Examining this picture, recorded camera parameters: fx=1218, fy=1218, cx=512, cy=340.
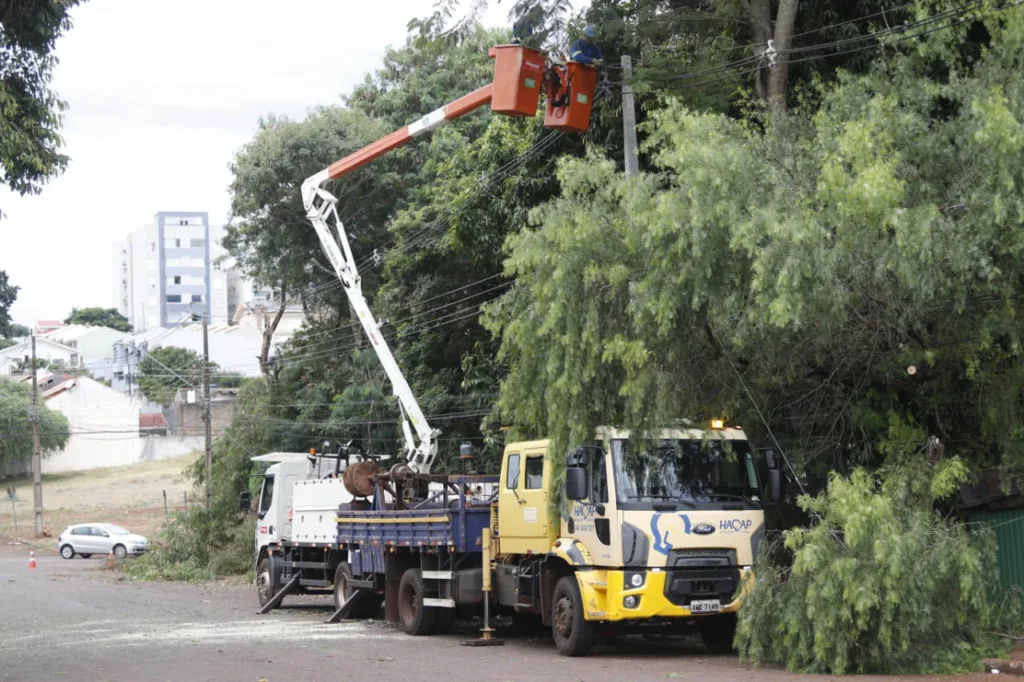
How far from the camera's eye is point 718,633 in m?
14.9

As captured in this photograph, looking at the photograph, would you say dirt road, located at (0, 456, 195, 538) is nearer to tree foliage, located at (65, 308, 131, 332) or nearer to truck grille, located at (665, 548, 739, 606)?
truck grille, located at (665, 548, 739, 606)

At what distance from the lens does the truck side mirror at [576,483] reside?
1406 centimetres

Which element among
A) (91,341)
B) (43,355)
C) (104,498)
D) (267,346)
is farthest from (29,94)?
(91,341)

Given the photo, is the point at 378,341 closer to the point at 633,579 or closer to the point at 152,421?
the point at 633,579

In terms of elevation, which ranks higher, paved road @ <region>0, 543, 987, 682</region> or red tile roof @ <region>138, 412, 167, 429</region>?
red tile roof @ <region>138, 412, 167, 429</region>

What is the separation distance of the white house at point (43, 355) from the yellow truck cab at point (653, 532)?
265ft

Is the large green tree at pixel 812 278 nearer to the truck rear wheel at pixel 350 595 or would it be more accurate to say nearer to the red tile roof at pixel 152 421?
the truck rear wheel at pixel 350 595

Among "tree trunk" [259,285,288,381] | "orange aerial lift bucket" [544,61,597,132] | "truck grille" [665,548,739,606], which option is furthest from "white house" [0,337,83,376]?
"truck grille" [665,548,739,606]

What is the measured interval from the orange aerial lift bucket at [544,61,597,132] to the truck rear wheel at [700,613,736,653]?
26.9 feet

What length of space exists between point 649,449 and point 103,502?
52.9 meters

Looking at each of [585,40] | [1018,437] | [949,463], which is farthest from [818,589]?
[585,40]

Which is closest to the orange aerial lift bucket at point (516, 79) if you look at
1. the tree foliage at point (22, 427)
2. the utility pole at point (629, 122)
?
the utility pole at point (629, 122)

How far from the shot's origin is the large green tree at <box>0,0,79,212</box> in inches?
516

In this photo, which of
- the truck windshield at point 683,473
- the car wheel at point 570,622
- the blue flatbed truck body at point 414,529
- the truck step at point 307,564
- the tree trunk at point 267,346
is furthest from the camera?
the tree trunk at point 267,346
